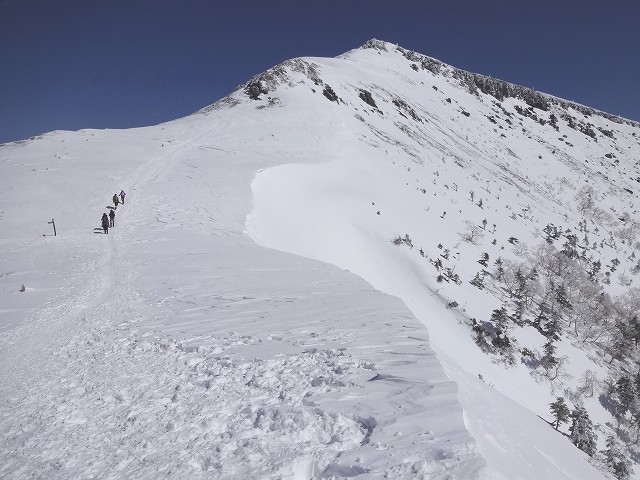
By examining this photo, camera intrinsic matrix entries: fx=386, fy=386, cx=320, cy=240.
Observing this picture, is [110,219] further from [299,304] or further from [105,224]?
[299,304]

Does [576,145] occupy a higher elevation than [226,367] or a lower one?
higher

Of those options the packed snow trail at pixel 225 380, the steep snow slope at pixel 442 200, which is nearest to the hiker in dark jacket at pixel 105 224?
the packed snow trail at pixel 225 380

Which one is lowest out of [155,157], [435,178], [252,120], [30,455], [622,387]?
[622,387]

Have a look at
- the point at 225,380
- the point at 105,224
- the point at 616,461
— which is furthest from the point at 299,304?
the point at 616,461

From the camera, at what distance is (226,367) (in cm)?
609

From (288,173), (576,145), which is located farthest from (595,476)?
(576,145)

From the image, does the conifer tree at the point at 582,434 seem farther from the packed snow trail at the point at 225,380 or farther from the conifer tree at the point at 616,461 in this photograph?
the packed snow trail at the point at 225,380

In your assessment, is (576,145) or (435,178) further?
(576,145)

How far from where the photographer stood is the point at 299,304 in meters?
8.28

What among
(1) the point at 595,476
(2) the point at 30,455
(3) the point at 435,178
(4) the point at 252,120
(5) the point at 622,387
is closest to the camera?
(2) the point at 30,455

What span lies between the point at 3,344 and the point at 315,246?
10914mm

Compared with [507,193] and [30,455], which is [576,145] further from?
[30,455]

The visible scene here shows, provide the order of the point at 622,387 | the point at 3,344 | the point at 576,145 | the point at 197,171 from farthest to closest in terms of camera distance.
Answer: the point at 576,145
the point at 197,171
the point at 622,387
the point at 3,344

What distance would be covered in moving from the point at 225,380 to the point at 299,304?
279 cm
